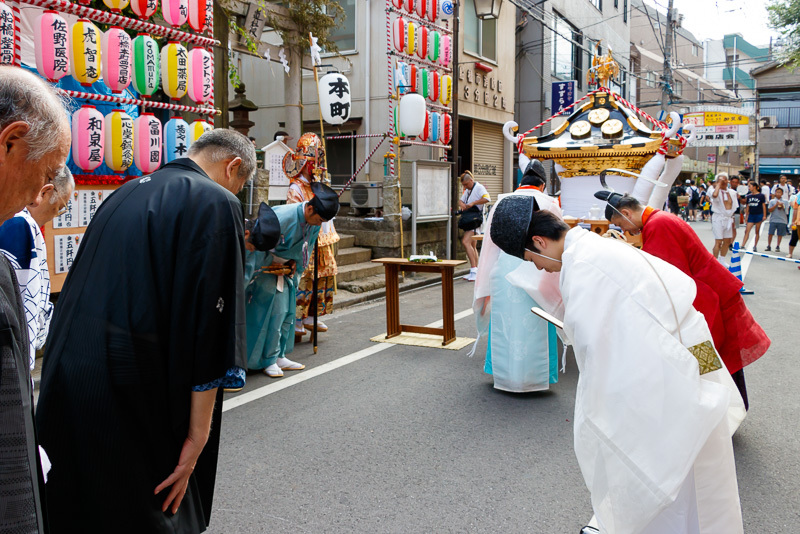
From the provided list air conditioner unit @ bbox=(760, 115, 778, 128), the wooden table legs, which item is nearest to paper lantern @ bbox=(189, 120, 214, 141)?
the wooden table legs

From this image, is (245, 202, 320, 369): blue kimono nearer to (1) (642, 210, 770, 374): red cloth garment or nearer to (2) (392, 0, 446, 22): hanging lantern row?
(1) (642, 210, 770, 374): red cloth garment

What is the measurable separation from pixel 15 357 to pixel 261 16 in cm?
1213

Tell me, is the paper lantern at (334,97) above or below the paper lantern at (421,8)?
below

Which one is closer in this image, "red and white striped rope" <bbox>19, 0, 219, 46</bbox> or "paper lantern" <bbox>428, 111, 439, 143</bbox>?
"red and white striped rope" <bbox>19, 0, 219, 46</bbox>

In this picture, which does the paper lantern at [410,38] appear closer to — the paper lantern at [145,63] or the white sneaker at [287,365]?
the paper lantern at [145,63]

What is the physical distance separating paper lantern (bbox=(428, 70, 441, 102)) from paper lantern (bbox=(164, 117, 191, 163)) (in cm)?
681

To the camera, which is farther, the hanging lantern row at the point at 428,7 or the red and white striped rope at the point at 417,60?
the hanging lantern row at the point at 428,7

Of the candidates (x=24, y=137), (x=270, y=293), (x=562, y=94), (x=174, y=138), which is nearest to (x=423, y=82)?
(x=174, y=138)

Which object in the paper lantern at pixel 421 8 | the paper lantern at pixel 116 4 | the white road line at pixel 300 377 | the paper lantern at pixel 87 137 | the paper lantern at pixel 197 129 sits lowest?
the white road line at pixel 300 377

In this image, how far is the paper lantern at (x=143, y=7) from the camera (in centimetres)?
708

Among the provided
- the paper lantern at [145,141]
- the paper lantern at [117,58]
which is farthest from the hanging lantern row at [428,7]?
the paper lantern at [145,141]

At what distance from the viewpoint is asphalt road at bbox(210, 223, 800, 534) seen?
3434 millimetres

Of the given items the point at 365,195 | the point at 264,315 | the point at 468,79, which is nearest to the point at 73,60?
the point at 264,315

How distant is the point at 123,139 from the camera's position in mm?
6785
